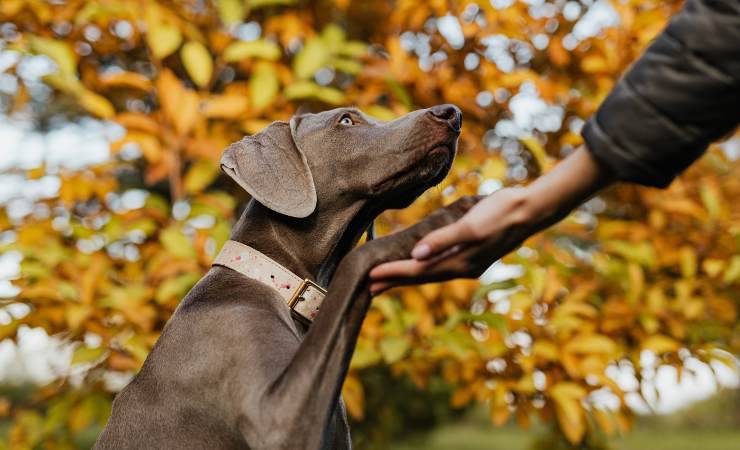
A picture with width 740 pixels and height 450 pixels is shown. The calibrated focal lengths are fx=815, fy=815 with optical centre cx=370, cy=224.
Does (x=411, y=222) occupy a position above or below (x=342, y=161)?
below

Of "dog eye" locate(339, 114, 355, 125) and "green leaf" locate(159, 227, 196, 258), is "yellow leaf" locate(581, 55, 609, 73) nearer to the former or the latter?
"dog eye" locate(339, 114, 355, 125)

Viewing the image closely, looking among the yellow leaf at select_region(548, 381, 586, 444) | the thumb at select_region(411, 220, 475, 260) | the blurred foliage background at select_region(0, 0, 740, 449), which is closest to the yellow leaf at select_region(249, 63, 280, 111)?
the blurred foliage background at select_region(0, 0, 740, 449)

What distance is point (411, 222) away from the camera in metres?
3.65

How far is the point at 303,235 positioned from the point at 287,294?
0.28 meters

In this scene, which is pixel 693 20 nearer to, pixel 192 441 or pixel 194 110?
pixel 192 441

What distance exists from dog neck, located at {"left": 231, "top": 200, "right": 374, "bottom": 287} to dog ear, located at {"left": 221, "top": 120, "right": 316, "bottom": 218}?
0.09m

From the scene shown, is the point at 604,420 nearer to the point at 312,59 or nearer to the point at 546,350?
the point at 546,350

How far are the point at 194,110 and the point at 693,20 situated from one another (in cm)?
229

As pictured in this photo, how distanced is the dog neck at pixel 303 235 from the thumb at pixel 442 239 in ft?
2.64

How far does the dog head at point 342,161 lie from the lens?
2510mm

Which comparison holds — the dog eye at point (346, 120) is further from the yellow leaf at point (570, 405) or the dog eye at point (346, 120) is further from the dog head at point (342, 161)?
the yellow leaf at point (570, 405)

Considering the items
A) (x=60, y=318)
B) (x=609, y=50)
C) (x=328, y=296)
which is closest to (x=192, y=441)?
(x=328, y=296)

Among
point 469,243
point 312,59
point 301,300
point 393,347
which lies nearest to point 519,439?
point 393,347

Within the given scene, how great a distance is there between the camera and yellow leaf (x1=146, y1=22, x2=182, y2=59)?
135 inches
